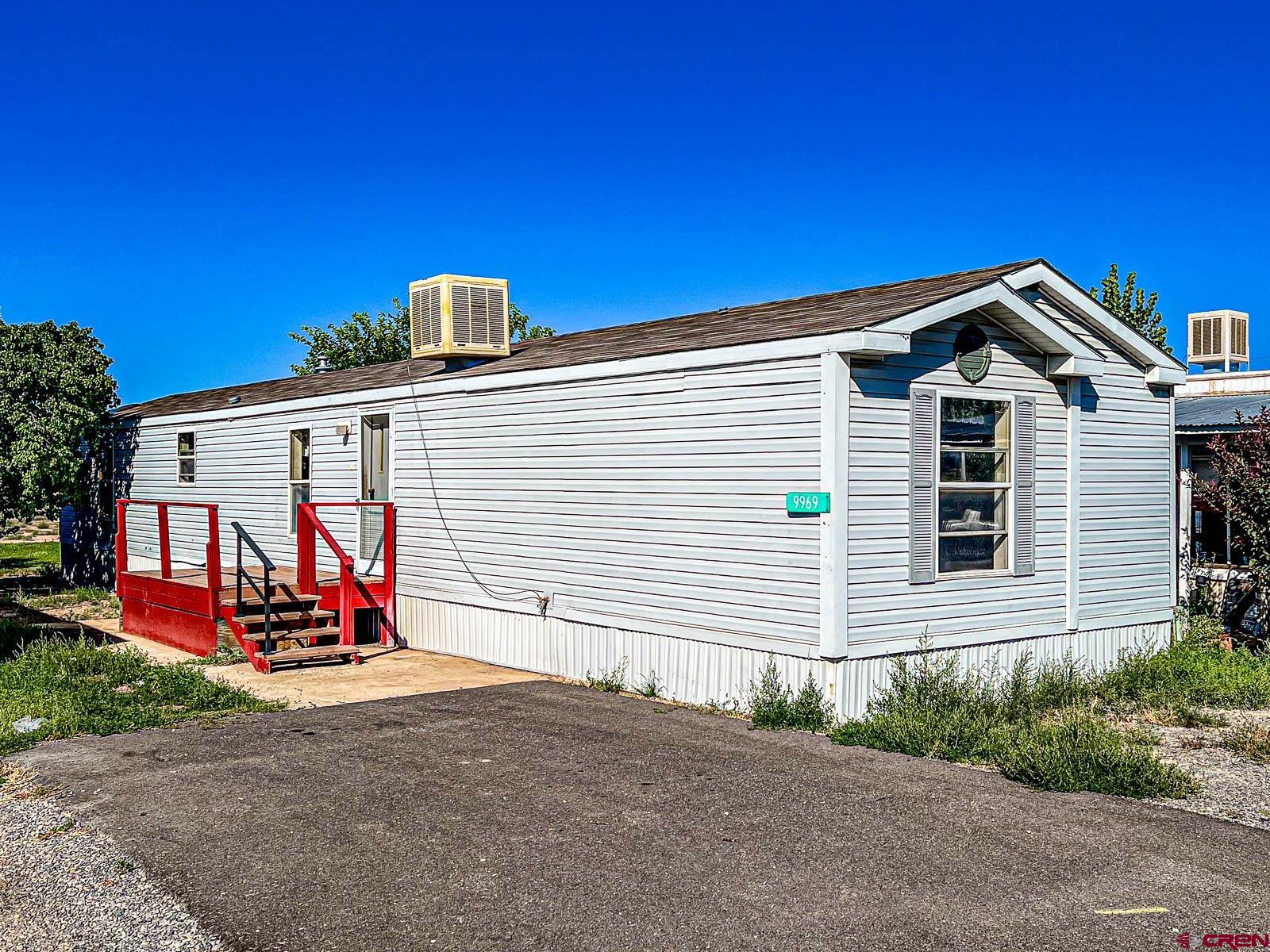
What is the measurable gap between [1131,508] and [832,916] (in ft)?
22.2

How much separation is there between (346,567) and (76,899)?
23.9 ft

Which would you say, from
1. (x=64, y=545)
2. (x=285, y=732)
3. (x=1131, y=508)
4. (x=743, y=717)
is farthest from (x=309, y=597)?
(x=64, y=545)

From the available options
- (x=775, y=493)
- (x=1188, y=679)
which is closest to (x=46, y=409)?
(x=775, y=493)

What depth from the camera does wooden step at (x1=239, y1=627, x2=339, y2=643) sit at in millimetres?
11773

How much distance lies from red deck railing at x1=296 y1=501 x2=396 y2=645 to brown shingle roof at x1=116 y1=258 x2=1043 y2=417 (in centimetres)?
161

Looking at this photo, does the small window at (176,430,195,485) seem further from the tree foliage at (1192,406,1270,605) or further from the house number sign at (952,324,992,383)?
the tree foliage at (1192,406,1270,605)

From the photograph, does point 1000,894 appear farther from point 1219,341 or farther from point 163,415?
point 1219,341

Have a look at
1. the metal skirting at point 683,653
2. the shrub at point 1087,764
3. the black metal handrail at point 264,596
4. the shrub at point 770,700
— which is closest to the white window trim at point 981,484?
the metal skirting at point 683,653

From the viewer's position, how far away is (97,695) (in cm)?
920

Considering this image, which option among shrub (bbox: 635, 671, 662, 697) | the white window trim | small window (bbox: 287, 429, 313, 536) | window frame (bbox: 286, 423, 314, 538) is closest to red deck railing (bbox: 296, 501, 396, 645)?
window frame (bbox: 286, 423, 314, 538)

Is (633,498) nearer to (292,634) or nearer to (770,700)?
(770,700)

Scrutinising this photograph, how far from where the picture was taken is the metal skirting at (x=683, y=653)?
342 inches

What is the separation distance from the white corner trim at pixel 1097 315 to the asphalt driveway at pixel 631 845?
4298 millimetres

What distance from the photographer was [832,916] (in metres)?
4.89
